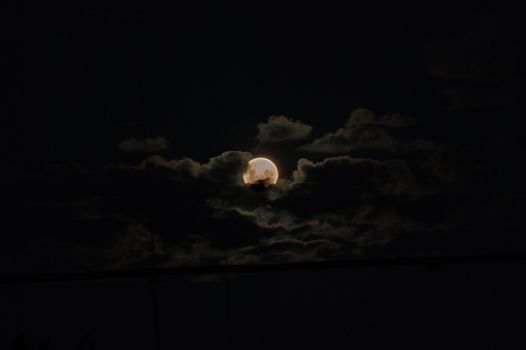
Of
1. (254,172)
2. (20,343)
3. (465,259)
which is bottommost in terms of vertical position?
(20,343)

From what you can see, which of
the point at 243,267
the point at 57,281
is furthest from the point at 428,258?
the point at 57,281

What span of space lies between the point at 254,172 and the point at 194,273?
2.60m

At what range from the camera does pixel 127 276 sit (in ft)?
36.1

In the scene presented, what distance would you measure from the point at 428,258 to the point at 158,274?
12.3 feet

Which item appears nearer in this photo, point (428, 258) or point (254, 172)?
point (428, 258)

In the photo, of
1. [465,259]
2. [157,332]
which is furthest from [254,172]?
[465,259]

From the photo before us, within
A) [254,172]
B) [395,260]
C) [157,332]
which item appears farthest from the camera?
[254,172]

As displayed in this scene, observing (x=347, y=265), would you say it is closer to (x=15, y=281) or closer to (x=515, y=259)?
(x=515, y=259)

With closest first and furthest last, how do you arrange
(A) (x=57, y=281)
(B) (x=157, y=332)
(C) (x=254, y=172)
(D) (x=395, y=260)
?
(A) (x=57, y=281) → (D) (x=395, y=260) → (B) (x=157, y=332) → (C) (x=254, y=172)

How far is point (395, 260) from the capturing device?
Result: 11219 mm

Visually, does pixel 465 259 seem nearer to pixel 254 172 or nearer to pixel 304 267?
pixel 304 267

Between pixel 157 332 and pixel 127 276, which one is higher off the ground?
pixel 127 276

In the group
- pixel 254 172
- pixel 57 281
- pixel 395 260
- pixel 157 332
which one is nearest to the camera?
pixel 57 281

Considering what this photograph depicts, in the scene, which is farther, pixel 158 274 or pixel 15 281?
pixel 158 274
